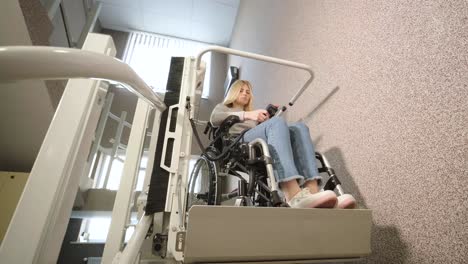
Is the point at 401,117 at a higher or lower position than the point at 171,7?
lower

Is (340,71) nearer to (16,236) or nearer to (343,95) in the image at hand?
(343,95)

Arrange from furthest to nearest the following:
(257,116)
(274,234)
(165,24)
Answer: (165,24), (257,116), (274,234)

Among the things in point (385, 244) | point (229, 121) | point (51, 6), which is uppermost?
point (51, 6)

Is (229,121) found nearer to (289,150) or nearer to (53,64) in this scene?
(289,150)

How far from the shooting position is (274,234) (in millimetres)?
592

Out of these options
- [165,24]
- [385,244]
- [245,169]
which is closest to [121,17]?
[165,24]

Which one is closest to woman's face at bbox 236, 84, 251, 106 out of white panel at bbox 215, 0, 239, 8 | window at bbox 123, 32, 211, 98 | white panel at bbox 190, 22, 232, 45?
window at bbox 123, 32, 211, 98

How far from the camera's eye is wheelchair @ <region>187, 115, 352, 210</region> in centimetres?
85

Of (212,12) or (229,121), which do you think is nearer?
(229,121)

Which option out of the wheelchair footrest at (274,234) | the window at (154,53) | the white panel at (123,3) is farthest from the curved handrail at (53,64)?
the white panel at (123,3)

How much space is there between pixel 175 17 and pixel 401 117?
3.88m

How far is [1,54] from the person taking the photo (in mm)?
225

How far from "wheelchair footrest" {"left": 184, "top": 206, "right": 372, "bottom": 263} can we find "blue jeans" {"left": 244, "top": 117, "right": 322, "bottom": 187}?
213mm

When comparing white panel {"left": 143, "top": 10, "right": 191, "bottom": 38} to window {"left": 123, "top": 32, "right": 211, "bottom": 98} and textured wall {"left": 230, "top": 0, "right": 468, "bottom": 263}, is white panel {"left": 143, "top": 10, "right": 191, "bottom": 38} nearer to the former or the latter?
window {"left": 123, "top": 32, "right": 211, "bottom": 98}
